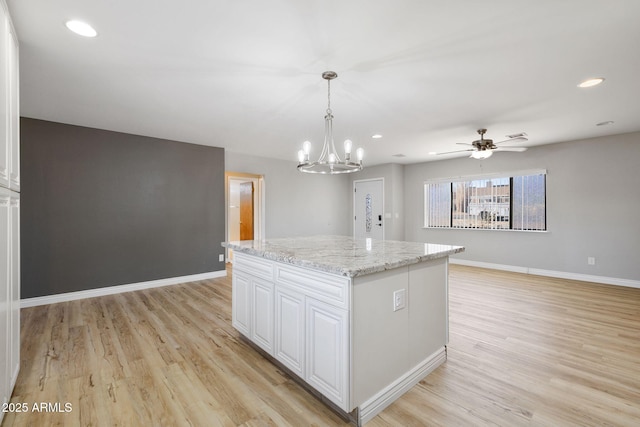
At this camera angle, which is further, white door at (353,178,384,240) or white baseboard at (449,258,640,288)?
white door at (353,178,384,240)

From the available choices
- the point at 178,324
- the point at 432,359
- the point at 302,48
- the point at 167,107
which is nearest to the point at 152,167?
the point at 167,107

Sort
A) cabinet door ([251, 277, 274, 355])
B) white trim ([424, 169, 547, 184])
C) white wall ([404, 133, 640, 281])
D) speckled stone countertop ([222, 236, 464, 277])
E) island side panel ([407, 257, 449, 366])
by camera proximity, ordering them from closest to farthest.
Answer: speckled stone countertop ([222, 236, 464, 277]) < island side panel ([407, 257, 449, 366]) < cabinet door ([251, 277, 274, 355]) < white wall ([404, 133, 640, 281]) < white trim ([424, 169, 547, 184])

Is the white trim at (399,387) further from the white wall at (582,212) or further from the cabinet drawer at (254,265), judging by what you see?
the white wall at (582,212)

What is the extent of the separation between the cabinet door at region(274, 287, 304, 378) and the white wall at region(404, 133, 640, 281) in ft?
17.3

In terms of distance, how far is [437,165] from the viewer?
22.0 ft

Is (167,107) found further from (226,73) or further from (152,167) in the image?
(152,167)

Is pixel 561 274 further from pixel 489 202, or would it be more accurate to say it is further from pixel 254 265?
pixel 254 265

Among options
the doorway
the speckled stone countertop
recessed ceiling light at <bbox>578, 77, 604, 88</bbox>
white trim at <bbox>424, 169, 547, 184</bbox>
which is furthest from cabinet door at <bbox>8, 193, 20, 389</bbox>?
white trim at <bbox>424, 169, 547, 184</bbox>

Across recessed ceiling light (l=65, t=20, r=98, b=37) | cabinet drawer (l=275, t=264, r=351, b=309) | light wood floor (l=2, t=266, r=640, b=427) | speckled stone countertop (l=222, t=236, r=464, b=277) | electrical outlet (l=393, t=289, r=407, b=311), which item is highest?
recessed ceiling light (l=65, t=20, r=98, b=37)

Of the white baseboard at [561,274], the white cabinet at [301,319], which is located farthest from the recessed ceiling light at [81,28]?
the white baseboard at [561,274]

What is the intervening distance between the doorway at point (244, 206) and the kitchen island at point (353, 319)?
3.85 m

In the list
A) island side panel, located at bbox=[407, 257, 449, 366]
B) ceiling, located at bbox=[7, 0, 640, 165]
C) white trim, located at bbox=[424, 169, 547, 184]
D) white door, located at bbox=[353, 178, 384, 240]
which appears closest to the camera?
ceiling, located at bbox=[7, 0, 640, 165]

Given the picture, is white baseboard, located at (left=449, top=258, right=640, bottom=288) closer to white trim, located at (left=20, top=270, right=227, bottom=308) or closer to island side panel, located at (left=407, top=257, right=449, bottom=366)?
island side panel, located at (left=407, top=257, right=449, bottom=366)

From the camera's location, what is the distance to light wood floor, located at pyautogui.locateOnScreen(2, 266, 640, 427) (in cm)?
173
